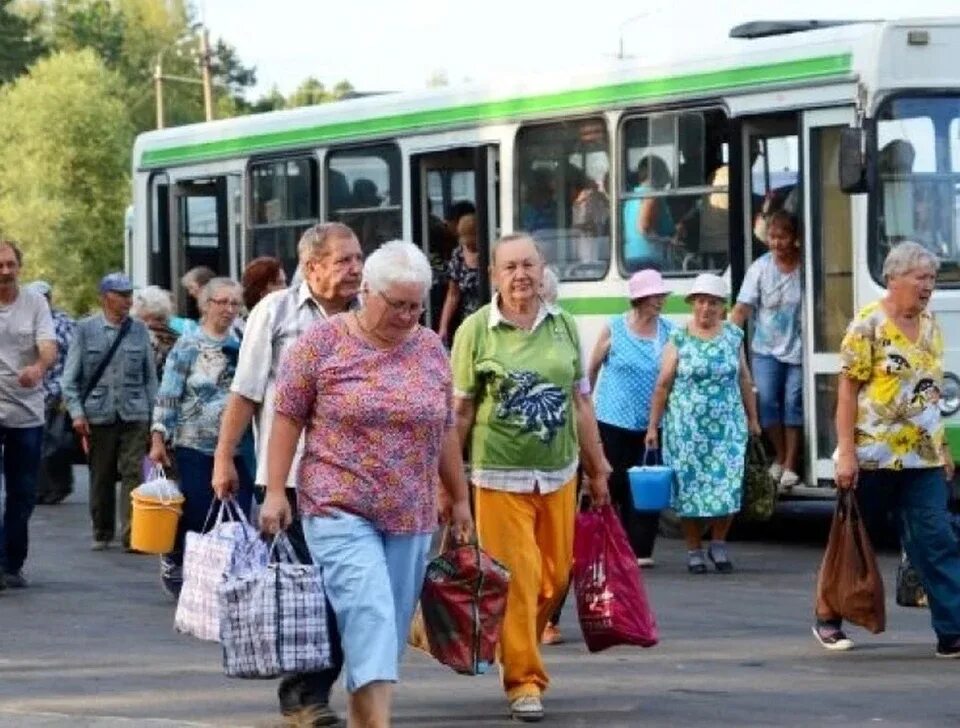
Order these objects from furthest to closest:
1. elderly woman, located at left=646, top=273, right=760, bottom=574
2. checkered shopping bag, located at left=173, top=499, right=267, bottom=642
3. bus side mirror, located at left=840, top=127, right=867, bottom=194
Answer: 1. bus side mirror, located at left=840, top=127, right=867, bottom=194
2. elderly woman, located at left=646, top=273, right=760, bottom=574
3. checkered shopping bag, located at left=173, top=499, right=267, bottom=642

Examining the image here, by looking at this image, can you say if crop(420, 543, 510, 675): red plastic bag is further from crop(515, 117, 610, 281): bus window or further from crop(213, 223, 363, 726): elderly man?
crop(515, 117, 610, 281): bus window

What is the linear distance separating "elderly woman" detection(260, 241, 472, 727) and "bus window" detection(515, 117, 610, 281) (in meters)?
9.39

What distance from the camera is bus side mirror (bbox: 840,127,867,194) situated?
15523 millimetres

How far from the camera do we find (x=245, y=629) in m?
8.56

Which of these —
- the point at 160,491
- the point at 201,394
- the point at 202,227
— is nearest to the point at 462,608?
the point at 160,491

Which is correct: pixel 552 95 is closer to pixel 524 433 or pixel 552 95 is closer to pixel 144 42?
pixel 524 433

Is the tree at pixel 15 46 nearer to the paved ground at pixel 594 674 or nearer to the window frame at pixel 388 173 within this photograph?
the window frame at pixel 388 173

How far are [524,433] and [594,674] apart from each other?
4.93 ft

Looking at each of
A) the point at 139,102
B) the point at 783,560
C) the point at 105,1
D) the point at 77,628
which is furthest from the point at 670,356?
the point at 105,1

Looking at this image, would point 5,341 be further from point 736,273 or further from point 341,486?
point 341,486

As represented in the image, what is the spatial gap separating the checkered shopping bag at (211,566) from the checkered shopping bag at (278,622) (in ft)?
0.36

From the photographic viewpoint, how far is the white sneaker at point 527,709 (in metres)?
9.72

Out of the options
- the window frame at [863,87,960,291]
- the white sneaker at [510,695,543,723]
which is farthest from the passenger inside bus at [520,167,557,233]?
the white sneaker at [510,695,543,723]

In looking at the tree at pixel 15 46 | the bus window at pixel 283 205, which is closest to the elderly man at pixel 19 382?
the bus window at pixel 283 205
